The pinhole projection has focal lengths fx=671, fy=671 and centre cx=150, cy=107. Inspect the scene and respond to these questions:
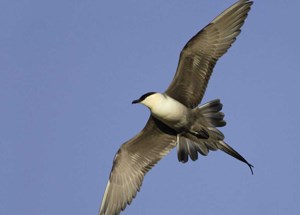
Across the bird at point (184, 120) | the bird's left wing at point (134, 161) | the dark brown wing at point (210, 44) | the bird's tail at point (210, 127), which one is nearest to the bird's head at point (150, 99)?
the bird at point (184, 120)

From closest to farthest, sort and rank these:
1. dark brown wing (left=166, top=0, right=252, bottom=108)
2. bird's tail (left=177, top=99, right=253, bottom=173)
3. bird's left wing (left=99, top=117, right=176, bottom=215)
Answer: dark brown wing (left=166, top=0, right=252, bottom=108), bird's tail (left=177, top=99, right=253, bottom=173), bird's left wing (left=99, top=117, right=176, bottom=215)

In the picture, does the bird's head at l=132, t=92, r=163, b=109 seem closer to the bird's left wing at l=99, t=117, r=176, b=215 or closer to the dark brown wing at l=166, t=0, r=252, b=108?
the dark brown wing at l=166, t=0, r=252, b=108

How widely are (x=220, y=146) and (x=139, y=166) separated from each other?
43.9 inches

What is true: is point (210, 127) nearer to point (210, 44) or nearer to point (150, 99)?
point (150, 99)

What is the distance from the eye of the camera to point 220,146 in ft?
26.8

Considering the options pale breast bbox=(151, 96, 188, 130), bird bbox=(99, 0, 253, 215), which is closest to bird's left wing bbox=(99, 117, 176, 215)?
bird bbox=(99, 0, 253, 215)

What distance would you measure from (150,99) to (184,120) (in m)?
0.48

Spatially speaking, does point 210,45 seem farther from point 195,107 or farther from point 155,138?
point 155,138

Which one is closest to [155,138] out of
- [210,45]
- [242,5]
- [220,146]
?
[220,146]

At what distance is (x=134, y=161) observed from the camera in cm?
860

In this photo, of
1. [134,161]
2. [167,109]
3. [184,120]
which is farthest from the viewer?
[134,161]

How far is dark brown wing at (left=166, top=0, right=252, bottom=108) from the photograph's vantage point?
312 inches

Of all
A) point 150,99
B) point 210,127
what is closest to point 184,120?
point 210,127

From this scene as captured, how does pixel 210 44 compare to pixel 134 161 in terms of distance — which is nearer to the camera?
pixel 210 44
